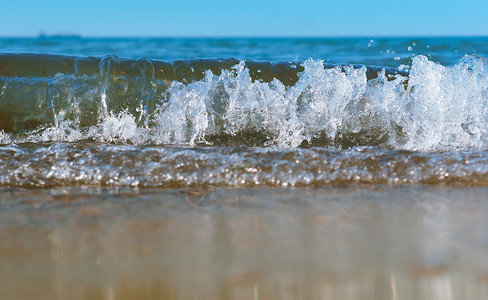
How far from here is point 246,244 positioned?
1.31m

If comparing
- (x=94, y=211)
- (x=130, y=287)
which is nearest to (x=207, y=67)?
(x=94, y=211)

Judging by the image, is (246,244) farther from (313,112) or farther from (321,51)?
(321,51)

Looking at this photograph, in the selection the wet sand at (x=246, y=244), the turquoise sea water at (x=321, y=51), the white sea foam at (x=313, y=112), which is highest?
the turquoise sea water at (x=321, y=51)

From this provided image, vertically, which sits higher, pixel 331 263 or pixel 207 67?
pixel 207 67

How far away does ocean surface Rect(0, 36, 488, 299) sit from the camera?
3.64 ft

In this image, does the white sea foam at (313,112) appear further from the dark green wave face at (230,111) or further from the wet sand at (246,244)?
the wet sand at (246,244)

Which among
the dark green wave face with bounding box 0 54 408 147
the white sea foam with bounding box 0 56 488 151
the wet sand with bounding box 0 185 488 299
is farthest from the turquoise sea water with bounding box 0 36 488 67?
the wet sand with bounding box 0 185 488 299

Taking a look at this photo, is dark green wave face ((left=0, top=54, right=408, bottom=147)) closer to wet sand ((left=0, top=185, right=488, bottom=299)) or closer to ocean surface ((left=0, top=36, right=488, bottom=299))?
ocean surface ((left=0, top=36, right=488, bottom=299))

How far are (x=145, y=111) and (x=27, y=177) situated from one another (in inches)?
47.0

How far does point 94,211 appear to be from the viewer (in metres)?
1.65

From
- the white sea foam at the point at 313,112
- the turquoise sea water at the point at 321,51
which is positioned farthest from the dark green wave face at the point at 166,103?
the turquoise sea water at the point at 321,51

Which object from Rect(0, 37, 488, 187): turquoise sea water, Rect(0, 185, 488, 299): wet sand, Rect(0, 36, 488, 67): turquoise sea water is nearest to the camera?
Rect(0, 185, 488, 299): wet sand

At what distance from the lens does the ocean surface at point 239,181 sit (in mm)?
1110

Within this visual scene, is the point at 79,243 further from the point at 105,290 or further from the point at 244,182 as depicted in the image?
the point at 244,182
